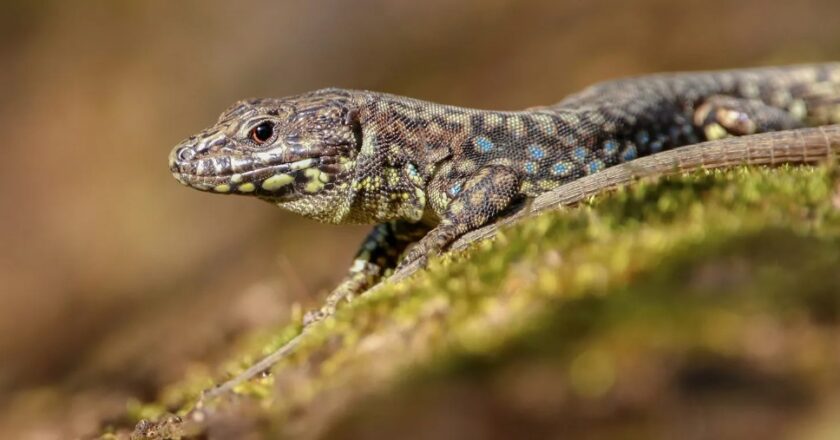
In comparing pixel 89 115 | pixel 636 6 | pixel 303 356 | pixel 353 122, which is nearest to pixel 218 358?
pixel 353 122

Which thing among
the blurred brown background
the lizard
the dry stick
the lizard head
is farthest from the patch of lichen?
the blurred brown background

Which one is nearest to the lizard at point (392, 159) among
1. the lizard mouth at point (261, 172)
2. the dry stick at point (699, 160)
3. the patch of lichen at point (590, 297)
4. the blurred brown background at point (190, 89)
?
the lizard mouth at point (261, 172)

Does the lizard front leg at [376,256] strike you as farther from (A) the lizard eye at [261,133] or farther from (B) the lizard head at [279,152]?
(A) the lizard eye at [261,133]

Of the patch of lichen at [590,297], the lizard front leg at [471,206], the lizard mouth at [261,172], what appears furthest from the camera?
the lizard mouth at [261,172]

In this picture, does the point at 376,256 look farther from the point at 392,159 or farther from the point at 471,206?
the point at 471,206

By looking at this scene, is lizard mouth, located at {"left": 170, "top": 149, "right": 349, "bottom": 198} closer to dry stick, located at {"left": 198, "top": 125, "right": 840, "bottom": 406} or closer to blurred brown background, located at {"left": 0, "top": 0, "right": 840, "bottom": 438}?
dry stick, located at {"left": 198, "top": 125, "right": 840, "bottom": 406}

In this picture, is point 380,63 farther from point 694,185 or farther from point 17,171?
point 694,185

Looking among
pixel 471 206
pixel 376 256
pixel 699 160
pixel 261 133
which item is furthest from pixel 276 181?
pixel 699 160
